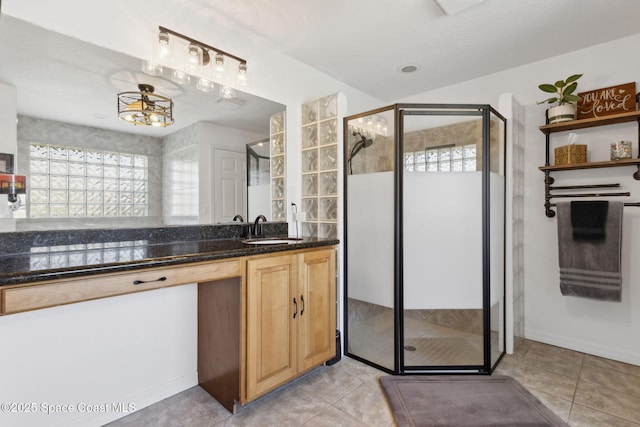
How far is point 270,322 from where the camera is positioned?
178 cm

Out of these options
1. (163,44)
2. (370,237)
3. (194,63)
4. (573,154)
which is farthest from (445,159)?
(163,44)

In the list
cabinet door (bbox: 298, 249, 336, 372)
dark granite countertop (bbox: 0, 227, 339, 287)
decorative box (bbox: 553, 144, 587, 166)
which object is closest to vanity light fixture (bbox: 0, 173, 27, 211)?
dark granite countertop (bbox: 0, 227, 339, 287)

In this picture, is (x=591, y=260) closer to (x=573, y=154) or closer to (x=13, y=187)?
(x=573, y=154)

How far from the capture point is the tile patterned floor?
166cm

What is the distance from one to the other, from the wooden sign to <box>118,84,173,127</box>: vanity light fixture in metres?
2.99

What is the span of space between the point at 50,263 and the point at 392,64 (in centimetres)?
268

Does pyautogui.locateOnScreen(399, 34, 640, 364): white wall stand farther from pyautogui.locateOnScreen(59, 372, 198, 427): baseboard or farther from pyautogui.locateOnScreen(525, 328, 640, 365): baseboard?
pyautogui.locateOnScreen(59, 372, 198, 427): baseboard

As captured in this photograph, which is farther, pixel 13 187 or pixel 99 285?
pixel 13 187

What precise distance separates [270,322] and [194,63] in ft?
5.39

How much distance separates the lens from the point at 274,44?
7.59 ft

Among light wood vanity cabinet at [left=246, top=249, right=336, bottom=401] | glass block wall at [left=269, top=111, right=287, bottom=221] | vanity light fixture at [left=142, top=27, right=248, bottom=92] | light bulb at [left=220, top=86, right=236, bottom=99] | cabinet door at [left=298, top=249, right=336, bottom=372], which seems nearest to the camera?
light wood vanity cabinet at [left=246, top=249, right=336, bottom=401]

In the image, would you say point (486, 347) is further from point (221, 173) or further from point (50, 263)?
point (50, 263)

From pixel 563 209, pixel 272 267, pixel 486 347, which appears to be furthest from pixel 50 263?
Result: pixel 563 209

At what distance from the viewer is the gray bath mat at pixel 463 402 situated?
64.8 inches
